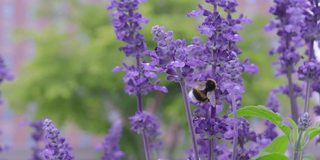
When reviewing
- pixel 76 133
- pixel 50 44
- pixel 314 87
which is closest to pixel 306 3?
pixel 314 87

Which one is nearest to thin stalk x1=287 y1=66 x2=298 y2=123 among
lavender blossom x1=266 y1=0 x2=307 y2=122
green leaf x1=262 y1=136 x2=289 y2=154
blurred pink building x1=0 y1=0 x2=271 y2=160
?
lavender blossom x1=266 y1=0 x2=307 y2=122

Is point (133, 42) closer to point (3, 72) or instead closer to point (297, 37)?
point (297, 37)

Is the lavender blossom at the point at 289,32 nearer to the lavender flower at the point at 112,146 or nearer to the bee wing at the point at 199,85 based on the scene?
the bee wing at the point at 199,85

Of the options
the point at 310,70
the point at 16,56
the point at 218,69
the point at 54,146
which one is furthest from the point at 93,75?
the point at 16,56

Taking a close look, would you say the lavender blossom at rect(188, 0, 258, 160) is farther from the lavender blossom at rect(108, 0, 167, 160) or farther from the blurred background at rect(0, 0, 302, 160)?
the blurred background at rect(0, 0, 302, 160)

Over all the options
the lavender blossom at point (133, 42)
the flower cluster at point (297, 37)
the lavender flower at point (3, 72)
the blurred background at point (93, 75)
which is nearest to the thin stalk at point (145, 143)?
the lavender blossom at point (133, 42)

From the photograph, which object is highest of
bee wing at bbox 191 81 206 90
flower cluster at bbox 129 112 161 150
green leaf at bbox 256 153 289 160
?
flower cluster at bbox 129 112 161 150
